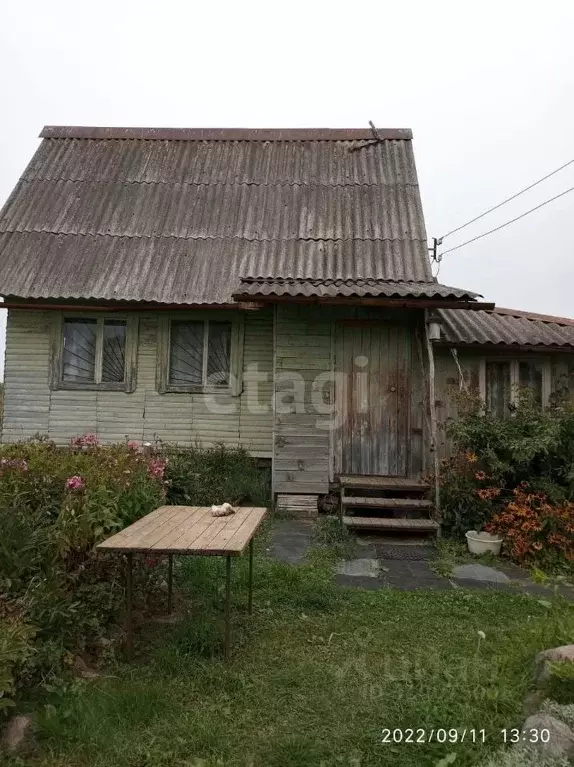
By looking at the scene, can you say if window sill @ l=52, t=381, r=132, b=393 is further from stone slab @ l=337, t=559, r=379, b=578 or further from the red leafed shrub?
the red leafed shrub

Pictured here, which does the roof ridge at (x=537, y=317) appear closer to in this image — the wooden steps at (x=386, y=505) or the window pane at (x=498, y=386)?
the window pane at (x=498, y=386)

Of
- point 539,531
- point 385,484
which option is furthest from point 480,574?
point 385,484

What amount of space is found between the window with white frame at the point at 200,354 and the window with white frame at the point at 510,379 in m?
4.16

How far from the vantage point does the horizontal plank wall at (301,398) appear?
23.6ft

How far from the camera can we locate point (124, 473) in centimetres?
396

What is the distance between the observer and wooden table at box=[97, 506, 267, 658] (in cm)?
286

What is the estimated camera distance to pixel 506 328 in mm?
8328

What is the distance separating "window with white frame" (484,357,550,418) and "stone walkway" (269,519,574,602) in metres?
3.17

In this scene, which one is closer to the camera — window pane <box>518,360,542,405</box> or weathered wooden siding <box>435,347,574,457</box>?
weathered wooden siding <box>435,347,574,457</box>

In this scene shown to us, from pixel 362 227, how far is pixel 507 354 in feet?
11.1

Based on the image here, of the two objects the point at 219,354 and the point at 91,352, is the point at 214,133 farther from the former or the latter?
the point at 91,352

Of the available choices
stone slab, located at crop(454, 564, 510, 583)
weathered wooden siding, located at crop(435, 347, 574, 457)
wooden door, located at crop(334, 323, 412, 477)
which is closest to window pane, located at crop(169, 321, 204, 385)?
wooden door, located at crop(334, 323, 412, 477)

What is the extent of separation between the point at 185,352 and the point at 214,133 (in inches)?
227

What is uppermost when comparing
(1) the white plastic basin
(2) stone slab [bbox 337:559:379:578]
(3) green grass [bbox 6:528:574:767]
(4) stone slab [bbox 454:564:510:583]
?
(1) the white plastic basin
